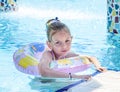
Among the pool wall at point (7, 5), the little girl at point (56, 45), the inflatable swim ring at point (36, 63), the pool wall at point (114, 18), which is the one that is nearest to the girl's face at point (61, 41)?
the little girl at point (56, 45)

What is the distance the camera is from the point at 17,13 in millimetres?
9781

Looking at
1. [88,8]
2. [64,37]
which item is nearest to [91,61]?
[64,37]

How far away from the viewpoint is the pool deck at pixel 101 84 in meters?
2.90

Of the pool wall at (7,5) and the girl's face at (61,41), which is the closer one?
the girl's face at (61,41)

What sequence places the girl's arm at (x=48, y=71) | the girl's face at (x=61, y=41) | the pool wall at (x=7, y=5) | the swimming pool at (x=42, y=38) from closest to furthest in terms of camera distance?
the girl's arm at (x=48, y=71), the girl's face at (x=61, y=41), the swimming pool at (x=42, y=38), the pool wall at (x=7, y=5)

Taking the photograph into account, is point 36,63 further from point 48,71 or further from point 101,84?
point 101,84

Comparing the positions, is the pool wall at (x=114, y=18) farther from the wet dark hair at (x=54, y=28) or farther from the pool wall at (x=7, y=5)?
the pool wall at (x=7, y=5)

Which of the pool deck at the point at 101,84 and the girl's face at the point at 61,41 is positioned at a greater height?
the girl's face at the point at 61,41

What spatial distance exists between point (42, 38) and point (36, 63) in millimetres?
2682

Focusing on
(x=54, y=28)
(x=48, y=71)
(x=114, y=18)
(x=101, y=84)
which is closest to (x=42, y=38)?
(x=114, y=18)

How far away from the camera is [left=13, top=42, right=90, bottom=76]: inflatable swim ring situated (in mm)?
3574

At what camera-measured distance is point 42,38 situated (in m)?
6.45

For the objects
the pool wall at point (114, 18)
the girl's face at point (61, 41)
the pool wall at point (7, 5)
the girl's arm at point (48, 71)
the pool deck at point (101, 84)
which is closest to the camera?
the pool deck at point (101, 84)

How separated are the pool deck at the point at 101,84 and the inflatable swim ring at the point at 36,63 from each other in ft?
1.42
